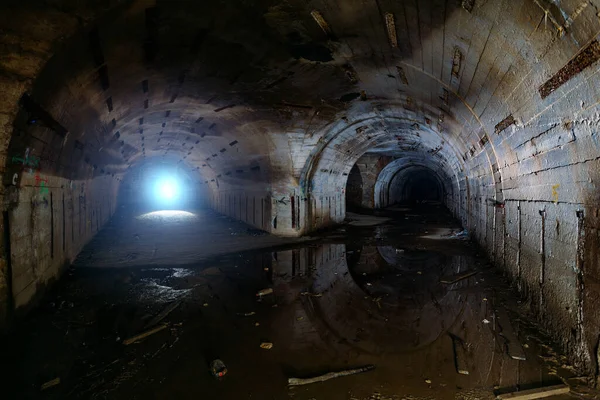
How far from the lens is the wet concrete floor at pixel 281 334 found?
3.32 m

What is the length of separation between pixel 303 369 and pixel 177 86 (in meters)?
6.13

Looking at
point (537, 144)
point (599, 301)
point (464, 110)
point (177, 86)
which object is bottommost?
point (599, 301)

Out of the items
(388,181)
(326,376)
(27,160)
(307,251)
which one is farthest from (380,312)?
(388,181)

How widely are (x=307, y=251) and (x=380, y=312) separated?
482 centimetres

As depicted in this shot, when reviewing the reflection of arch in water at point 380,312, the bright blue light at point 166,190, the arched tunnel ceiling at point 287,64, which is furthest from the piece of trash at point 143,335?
the bright blue light at point 166,190

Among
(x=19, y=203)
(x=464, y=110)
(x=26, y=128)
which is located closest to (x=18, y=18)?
(x=26, y=128)

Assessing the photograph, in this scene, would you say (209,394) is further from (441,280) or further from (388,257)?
(388,257)

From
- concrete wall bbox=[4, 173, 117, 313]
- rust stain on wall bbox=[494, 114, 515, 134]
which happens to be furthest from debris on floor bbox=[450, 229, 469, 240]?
concrete wall bbox=[4, 173, 117, 313]

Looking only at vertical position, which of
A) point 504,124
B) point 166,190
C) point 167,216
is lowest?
point 167,216

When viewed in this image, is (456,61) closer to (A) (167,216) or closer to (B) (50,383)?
(B) (50,383)

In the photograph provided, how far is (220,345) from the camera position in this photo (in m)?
4.14

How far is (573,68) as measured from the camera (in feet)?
10.1

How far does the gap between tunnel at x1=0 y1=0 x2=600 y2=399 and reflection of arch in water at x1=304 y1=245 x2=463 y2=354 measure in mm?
45

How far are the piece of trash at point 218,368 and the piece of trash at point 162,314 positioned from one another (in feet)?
4.99
